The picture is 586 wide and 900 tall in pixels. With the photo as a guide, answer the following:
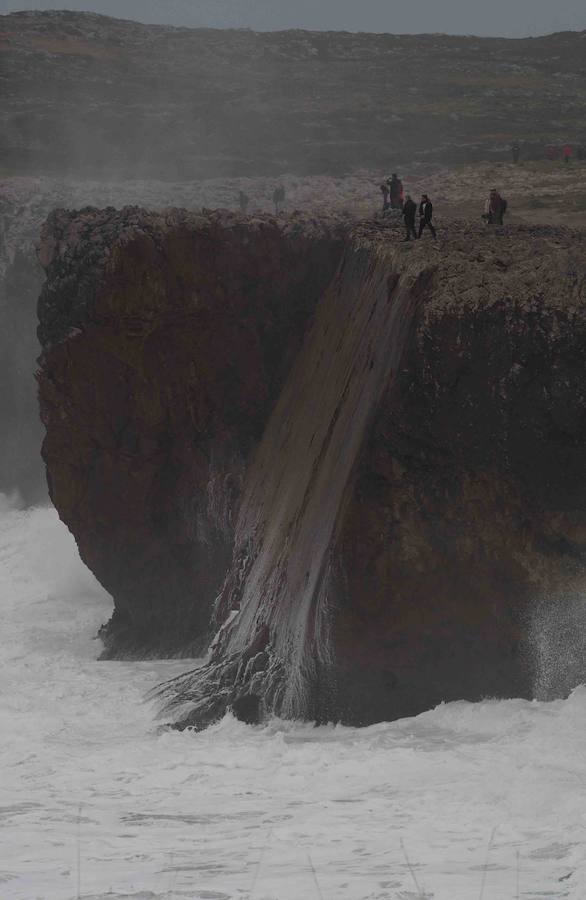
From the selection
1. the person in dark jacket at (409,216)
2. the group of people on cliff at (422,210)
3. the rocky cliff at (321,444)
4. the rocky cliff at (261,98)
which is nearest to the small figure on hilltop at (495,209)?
the group of people on cliff at (422,210)

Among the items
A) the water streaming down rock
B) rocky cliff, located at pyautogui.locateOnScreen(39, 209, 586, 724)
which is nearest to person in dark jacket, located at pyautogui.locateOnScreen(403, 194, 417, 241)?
rocky cliff, located at pyautogui.locateOnScreen(39, 209, 586, 724)

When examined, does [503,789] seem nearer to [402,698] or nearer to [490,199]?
[402,698]

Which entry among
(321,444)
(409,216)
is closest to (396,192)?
(409,216)

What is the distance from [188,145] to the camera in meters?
71.5

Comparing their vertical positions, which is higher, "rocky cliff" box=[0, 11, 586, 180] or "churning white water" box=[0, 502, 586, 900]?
"rocky cliff" box=[0, 11, 586, 180]

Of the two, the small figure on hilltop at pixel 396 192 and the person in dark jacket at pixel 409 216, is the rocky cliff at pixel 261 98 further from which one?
the person in dark jacket at pixel 409 216

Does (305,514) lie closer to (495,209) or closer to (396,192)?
(495,209)

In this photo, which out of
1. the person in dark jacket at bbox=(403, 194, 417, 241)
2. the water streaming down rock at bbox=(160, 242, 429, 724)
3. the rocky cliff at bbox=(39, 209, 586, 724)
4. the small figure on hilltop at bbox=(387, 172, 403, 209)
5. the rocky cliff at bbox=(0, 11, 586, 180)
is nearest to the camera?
the rocky cliff at bbox=(39, 209, 586, 724)

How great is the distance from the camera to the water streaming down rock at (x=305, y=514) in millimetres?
17766

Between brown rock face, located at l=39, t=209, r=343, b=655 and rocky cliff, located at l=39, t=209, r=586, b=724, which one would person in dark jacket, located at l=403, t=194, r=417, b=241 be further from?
brown rock face, located at l=39, t=209, r=343, b=655

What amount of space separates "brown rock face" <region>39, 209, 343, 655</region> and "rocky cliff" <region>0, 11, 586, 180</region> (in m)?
39.8

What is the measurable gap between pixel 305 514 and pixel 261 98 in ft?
212

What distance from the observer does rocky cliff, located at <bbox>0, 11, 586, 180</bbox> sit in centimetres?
6750

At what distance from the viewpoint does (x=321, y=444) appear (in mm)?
19297
